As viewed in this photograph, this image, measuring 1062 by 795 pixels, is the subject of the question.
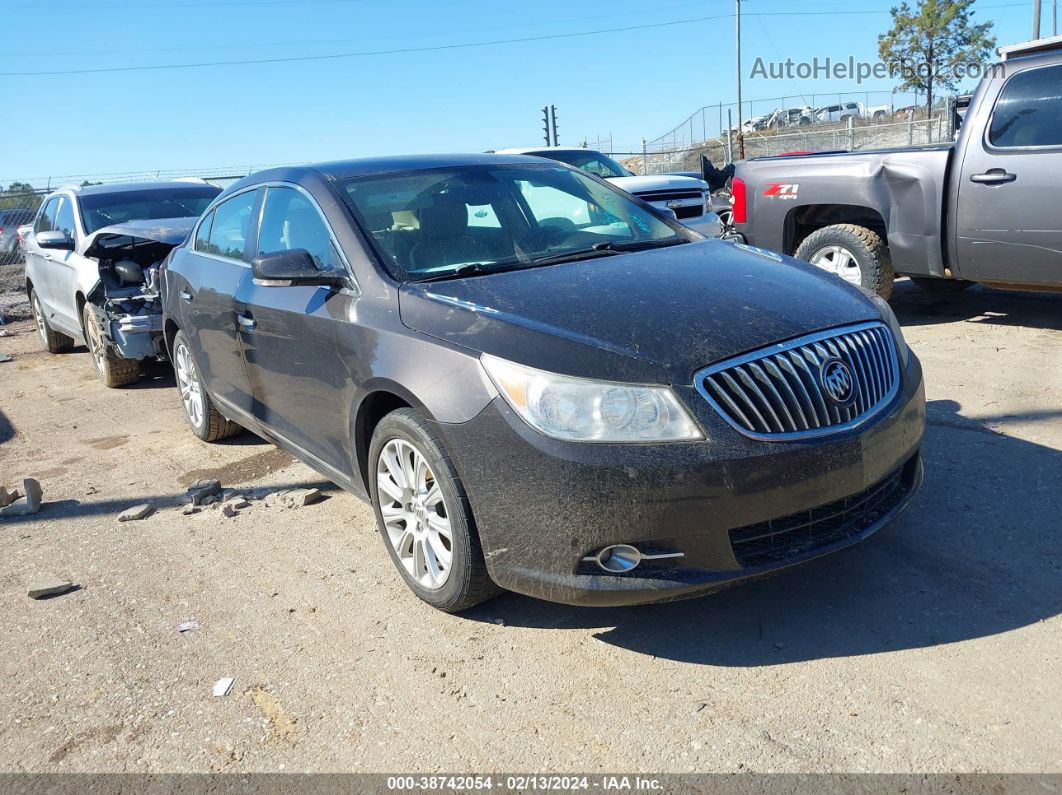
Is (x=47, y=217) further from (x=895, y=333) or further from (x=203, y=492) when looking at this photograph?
(x=895, y=333)

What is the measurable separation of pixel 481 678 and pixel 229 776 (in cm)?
83

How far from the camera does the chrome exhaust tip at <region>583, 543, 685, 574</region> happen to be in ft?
9.20

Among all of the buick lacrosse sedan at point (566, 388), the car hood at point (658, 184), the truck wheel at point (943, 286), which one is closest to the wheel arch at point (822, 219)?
the truck wheel at point (943, 286)

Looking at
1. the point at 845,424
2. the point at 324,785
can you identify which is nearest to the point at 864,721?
the point at 845,424

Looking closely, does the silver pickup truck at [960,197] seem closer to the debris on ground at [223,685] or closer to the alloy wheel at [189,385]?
the alloy wheel at [189,385]

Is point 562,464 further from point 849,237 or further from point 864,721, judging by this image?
point 849,237

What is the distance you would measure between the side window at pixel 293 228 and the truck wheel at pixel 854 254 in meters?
4.57

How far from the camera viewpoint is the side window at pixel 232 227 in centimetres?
484

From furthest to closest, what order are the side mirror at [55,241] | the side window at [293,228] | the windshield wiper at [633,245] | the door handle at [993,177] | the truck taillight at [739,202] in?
1. the truck taillight at [739,202]
2. the side mirror at [55,241]
3. the door handle at [993,177]
4. the windshield wiper at [633,245]
5. the side window at [293,228]

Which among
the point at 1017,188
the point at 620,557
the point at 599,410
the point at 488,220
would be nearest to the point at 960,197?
the point at 1017,188

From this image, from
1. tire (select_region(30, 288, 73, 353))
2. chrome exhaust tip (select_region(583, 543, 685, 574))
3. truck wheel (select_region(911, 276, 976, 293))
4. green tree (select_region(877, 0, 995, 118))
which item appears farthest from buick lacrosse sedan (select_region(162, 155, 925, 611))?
green tree (select_region(877, 0, 995, 118))

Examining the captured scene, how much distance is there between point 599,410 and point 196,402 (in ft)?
13.1

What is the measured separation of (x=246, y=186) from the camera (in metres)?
4.99

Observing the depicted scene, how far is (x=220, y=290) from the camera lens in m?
4.91
